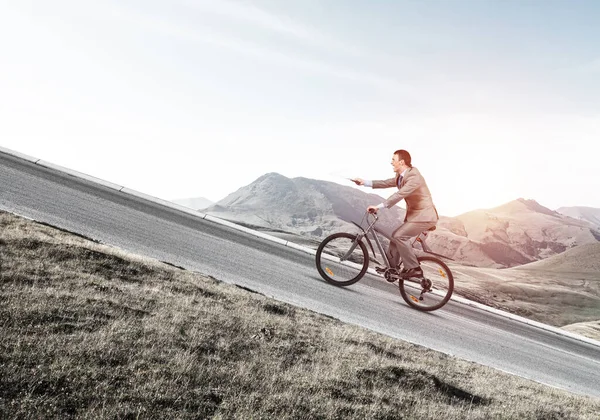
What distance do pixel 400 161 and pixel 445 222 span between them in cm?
10070

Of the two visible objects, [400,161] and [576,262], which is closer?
[400,161]

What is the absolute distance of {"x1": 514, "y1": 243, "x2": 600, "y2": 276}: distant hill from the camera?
55.0 metres

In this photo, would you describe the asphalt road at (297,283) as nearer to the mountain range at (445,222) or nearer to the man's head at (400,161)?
the man's head at (400,161)

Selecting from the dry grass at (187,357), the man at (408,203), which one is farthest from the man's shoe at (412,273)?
the dry grass at (187,357)

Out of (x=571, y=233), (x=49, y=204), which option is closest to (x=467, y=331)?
(x=49, y=204)

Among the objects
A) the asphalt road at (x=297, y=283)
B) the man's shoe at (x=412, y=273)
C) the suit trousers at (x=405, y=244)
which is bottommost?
the asphalt road at (x=297, y=283)

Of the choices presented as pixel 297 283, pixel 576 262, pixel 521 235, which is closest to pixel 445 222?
pixel 521 235

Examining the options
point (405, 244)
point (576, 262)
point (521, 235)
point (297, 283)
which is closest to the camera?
point (405, 244)

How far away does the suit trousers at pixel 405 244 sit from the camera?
26.2ft

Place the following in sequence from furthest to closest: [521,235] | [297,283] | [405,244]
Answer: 1. [521,235]
2. [297,283]
3. [405,244]

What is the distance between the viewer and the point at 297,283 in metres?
10.3

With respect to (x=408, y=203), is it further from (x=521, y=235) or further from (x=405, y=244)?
(x=521, y=235)

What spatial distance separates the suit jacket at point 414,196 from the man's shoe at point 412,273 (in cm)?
105

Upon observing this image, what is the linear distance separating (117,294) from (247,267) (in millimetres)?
4514
